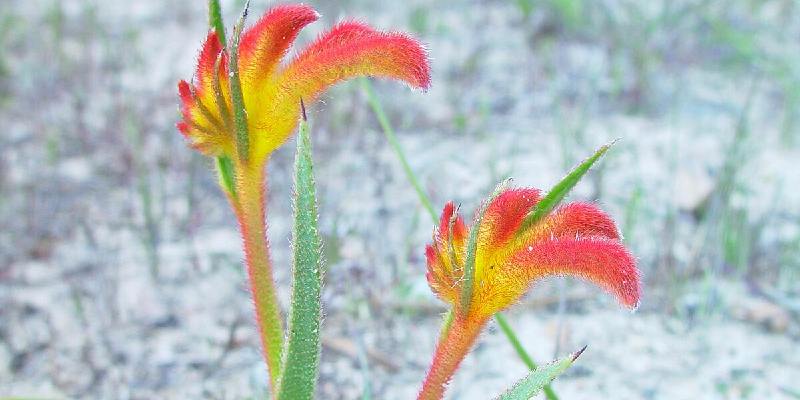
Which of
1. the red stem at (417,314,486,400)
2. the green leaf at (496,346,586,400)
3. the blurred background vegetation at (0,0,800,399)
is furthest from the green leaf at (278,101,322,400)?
the blurred background vegetation at (0,0,800,399)

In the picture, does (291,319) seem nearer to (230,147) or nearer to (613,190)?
(230,147)

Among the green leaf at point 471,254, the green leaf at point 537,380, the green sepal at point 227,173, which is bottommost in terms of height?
the green leaf at point 537,380

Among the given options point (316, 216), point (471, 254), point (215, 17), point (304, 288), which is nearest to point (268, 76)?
point (215, 17)

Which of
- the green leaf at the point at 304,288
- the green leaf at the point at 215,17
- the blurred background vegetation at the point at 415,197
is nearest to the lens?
the green leaf at the point at 304,288

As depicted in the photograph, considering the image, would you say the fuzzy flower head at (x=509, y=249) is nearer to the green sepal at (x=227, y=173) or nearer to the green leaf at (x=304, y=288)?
the green leaf at (x=304, y=288)

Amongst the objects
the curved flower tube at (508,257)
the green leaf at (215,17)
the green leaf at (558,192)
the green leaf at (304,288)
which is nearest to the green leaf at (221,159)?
the green leaf at (215,17)
